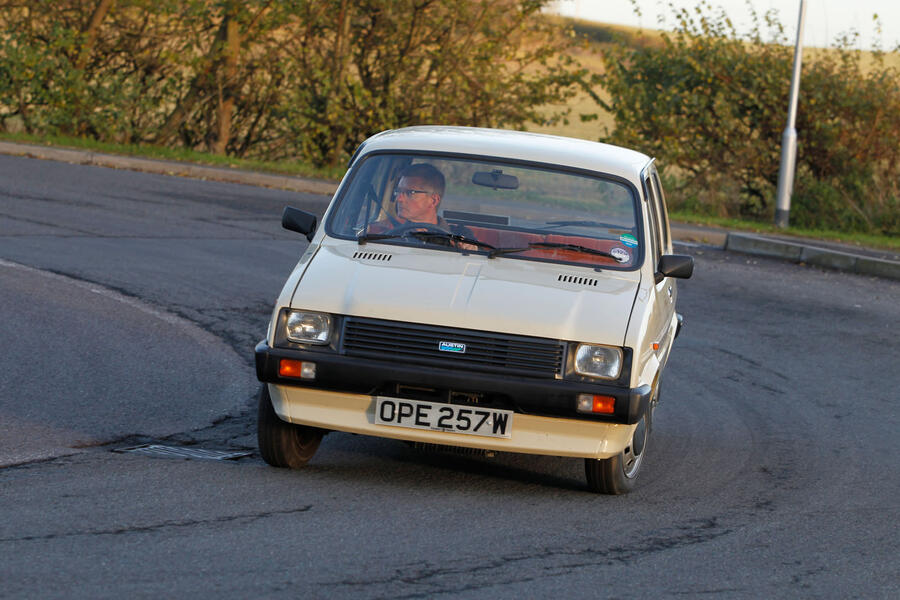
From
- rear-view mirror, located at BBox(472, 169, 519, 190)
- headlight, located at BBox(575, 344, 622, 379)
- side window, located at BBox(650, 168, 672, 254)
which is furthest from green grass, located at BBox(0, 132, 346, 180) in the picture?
headlight, located at BBox(575, 344, 622, 379)

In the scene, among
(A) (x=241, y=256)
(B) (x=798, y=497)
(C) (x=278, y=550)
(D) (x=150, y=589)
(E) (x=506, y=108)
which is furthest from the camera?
(E) (x=506, y=108)

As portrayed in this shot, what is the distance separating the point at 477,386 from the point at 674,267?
1.58 metres

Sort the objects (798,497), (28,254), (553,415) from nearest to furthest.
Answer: (553,415) < (798,497) < (28,254)

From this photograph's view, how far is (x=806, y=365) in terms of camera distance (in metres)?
9.99

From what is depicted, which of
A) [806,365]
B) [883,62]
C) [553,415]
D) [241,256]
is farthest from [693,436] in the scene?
[883,62]

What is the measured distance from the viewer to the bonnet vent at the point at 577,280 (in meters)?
6.12

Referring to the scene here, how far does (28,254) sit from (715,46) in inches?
627

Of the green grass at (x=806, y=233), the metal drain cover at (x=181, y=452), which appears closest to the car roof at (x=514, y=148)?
the metal drain cover at (x=181, y=452)

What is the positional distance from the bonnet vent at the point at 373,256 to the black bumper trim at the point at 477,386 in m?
0.72

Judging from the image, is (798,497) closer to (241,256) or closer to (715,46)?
(241,256)

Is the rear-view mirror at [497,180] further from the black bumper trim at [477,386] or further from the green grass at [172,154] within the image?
the green grass at [172,154]

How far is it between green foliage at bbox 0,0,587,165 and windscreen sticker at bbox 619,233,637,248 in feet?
59.4

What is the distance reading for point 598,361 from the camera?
18.5 ft

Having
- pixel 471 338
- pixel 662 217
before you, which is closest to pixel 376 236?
pixel 471 338
